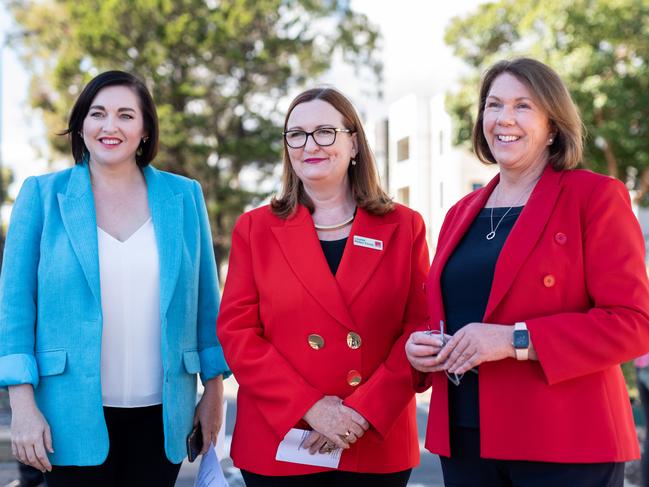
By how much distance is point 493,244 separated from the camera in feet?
9.12

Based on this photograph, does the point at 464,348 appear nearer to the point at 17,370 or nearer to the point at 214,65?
the point at 17,370

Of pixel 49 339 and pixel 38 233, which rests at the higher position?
pixel 38 233

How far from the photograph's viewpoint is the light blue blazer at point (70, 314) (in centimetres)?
305

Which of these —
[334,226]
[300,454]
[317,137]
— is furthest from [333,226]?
[300,454]

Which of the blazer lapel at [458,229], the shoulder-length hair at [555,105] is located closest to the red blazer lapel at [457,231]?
the blazer lapel at [458,229]

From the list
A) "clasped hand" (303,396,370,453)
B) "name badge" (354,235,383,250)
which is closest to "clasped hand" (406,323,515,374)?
"clasped hand" (303,396,370,453)

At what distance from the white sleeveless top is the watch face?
4.68 feet

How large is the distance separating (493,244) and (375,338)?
62cm

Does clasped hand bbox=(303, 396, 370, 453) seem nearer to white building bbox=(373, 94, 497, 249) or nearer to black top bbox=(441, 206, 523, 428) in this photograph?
black top bbox=(441, 206, 523, 428)

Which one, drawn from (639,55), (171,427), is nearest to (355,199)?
(171,427)

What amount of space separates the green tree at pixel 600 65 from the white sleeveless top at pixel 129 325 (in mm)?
17801

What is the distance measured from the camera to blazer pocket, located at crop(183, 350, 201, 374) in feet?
10.8

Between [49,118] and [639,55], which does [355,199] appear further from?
[49,118]

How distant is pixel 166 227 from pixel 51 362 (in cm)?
69
